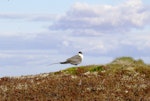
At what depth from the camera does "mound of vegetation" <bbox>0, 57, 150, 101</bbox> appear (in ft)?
85.0

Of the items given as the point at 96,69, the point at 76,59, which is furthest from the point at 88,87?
the point at 96,69

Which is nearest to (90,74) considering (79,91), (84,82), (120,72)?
(120,72)

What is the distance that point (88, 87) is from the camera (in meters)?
28.1

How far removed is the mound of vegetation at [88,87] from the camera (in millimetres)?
25906

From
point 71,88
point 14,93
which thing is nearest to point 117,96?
point 71,88

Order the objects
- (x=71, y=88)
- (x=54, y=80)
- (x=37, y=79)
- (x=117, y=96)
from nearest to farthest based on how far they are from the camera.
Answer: (x=117, y=96) → (x=71, y=88) → (x=54, y=80) → (x=37, y=79)

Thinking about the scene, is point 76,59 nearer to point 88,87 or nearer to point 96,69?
point 96,69

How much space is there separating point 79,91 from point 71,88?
36.2 inches

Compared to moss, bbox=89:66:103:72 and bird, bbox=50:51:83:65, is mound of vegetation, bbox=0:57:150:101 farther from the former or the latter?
bird, bbox=50:51:83:65

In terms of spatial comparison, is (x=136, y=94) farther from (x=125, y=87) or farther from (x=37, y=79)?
(x=37, y=79)

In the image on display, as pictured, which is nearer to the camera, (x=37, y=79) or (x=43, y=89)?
(x=43, y=89)

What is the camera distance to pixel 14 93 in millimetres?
27938

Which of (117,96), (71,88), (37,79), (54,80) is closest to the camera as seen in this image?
(117,96)

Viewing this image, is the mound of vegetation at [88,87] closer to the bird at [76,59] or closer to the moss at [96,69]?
the moss at [96,69]
